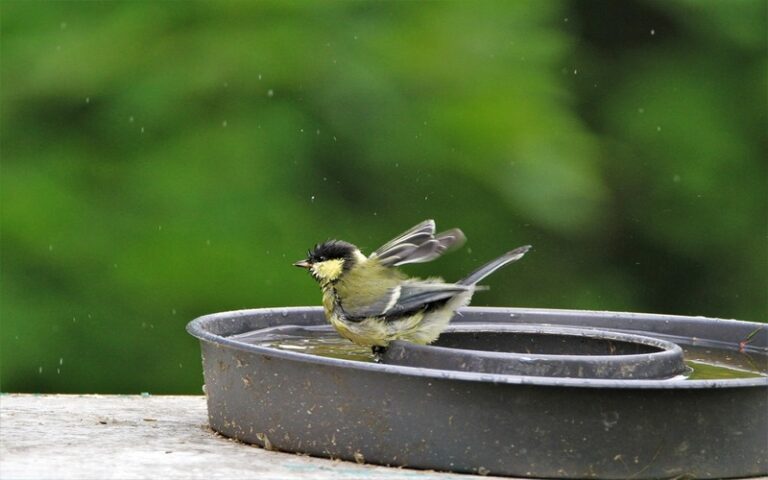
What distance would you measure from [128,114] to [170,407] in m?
1.18

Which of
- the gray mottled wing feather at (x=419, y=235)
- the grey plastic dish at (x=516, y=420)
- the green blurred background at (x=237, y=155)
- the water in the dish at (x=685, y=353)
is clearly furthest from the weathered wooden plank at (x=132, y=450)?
the gray mottled wing feather at (x=419, y=235)

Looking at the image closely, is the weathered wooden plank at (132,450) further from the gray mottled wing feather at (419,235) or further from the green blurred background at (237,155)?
the gray mottled wing feather at (419,235)

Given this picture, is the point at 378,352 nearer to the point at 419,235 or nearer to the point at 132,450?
the point at 419,235

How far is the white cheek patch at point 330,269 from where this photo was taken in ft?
15.6

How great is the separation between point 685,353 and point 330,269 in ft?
4.34

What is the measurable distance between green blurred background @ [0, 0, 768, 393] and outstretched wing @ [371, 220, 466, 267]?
2.48 ft

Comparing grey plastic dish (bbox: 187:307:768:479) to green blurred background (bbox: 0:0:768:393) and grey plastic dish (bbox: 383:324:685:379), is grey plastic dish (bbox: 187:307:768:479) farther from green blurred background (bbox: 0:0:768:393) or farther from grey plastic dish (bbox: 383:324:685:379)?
green blurred background (bbox: 0:0:768:393)

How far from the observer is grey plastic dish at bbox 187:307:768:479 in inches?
140

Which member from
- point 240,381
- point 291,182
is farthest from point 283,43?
point 240,381

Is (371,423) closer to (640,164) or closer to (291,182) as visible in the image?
(291,182)

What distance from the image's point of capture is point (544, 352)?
15.8 ft

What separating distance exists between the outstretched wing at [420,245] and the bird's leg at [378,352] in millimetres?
291

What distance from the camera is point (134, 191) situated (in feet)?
17.7

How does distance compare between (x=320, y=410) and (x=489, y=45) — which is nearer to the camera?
(x=320, y=410)
